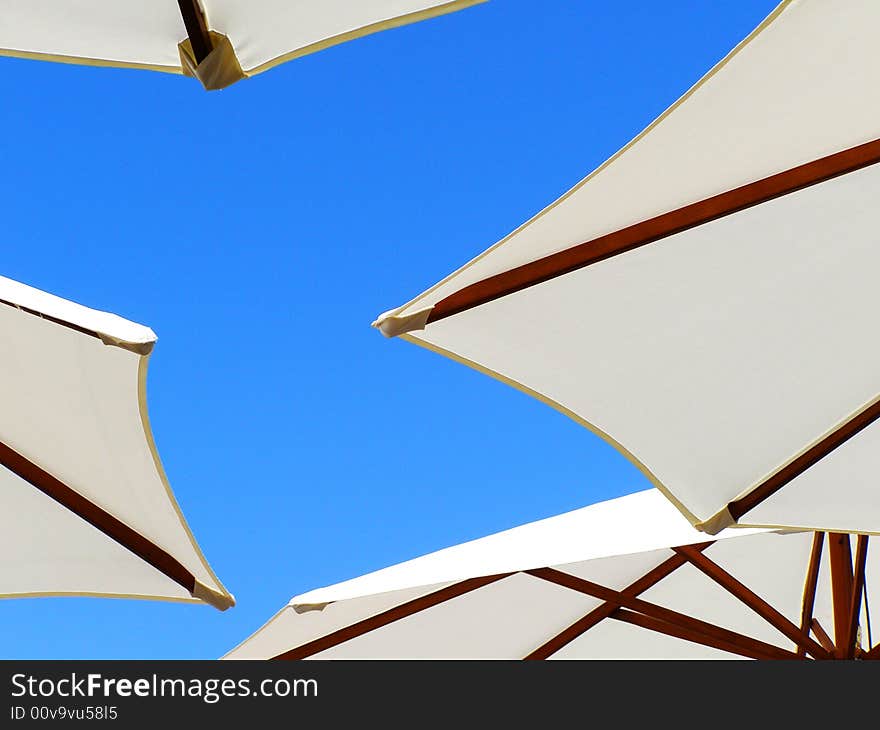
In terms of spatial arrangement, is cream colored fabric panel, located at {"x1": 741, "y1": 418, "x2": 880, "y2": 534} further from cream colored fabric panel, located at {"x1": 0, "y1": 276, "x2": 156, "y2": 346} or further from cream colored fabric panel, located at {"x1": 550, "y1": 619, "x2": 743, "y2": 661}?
cream colored fabric panel, located at {"x1": 0, "y1": 276, "x2": 156, "y2": 346}

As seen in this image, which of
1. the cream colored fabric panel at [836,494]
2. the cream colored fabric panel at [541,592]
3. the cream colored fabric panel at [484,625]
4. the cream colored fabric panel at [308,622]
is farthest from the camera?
the cream colored fabric panel at [484,625]

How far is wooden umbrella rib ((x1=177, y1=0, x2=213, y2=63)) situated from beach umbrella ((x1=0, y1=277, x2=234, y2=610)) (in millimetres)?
1019

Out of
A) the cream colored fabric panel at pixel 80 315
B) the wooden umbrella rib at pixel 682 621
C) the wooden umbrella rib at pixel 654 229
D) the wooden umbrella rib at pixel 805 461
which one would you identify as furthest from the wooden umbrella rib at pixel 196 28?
the wooden umbrella rib at pixel 682 621

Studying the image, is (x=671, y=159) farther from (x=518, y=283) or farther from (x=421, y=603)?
(x=421, y=603)

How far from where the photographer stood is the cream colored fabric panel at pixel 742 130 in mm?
3162

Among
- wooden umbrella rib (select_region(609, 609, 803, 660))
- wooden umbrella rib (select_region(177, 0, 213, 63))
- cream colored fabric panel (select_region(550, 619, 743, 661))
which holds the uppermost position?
wooden umbrella rib (select_region(177, 0, 213, 63))

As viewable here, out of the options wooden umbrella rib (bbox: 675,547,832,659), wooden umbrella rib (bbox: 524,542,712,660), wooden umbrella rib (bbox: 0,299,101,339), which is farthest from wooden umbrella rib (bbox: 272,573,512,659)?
wooden umbrella rib (bbox: 0,299,101,339)

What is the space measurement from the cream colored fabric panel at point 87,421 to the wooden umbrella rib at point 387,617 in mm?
1349

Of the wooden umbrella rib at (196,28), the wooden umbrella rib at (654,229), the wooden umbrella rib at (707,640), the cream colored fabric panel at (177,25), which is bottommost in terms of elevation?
the wooden umbrella rib at (707,640)

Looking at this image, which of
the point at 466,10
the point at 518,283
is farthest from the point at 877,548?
the point at 466,10

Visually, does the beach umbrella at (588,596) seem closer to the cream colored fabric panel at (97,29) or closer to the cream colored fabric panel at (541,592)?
the cream colored fabric panel at (541,592)

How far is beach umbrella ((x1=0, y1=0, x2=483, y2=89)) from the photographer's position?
2762 mm

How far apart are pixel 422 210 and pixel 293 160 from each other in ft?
13.4

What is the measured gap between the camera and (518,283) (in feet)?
12.4
